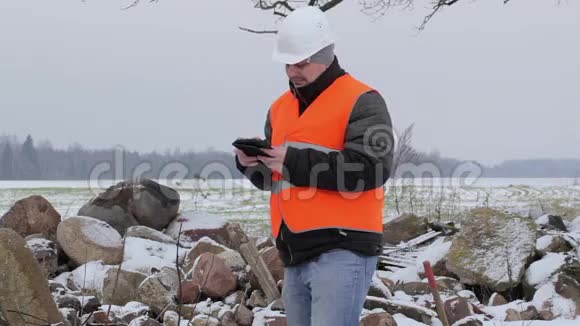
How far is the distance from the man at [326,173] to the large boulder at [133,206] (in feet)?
23.0

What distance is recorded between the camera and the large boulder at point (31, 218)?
28.7ft

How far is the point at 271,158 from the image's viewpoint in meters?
2.77

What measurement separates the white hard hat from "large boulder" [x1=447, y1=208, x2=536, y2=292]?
4.89 metres

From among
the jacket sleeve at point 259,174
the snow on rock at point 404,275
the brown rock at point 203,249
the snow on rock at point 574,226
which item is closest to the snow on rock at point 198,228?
the brown rock at point 203,249

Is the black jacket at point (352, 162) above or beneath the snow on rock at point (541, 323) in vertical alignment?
above

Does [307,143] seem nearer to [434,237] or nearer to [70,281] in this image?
[70,281]

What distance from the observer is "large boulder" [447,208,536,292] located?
7.14 metres

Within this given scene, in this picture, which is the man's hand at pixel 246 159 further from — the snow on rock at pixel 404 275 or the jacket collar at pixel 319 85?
the snow on rock at pixel 404 275

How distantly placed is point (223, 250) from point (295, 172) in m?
5.15

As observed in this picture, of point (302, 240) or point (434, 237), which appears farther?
point (434, 237)

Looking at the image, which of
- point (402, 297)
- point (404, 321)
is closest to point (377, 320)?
point (404, 321)

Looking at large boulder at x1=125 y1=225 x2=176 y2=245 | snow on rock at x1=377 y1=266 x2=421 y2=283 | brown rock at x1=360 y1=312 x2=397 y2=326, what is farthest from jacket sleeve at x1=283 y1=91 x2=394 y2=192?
large boulder at x1=125 y1=225 x2=176 y2=245

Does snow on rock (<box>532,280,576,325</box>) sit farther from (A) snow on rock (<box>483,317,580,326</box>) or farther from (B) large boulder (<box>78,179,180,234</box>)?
(B) large boulder (<box>78,179,180,234</box>)

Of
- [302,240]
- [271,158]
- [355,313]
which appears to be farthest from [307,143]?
[355,313]
